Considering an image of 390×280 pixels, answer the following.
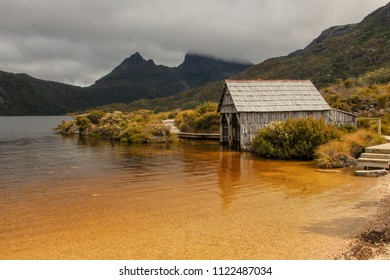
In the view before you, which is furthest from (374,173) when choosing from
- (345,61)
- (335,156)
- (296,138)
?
(345,61)

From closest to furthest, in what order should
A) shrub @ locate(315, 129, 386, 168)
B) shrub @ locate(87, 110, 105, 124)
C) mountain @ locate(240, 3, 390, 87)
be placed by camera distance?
shrub @ locate(315, 129, 386, 168) → shrub @ locate(87, 110, 105, 124) → mountain @ locate(240, 3, 390, 87)

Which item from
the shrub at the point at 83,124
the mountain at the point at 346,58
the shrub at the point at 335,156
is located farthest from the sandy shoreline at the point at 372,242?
the mountain at the point at 346,58

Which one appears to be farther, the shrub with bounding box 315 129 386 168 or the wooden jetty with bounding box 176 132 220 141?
the wooden jetty with bounding box 176 132 220 141

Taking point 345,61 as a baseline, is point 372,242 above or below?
below

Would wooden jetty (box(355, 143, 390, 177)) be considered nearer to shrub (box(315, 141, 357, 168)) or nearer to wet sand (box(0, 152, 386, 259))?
shrub (box(315, 141, 357, 168))

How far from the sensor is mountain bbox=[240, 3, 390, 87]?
71012 mm

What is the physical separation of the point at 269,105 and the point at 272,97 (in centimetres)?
106

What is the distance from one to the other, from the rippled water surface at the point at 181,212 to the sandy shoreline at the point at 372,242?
275mm

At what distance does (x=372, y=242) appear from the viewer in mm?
7641

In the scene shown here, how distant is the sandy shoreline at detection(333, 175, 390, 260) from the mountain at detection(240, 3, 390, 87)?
6230 cm

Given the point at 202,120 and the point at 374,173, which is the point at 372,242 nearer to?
the point at 374,173

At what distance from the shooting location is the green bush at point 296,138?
21.5m

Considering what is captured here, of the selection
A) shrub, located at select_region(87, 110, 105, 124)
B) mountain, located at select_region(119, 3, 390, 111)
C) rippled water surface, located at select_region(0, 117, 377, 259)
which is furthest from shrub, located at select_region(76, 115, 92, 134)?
mountain, located at select_region(119, 3, 390, 111)
